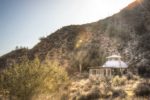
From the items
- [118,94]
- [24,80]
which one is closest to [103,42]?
[118,94]

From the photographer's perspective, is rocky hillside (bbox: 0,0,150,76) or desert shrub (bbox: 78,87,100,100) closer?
desert shrub (bbox: 78,87,100,100)

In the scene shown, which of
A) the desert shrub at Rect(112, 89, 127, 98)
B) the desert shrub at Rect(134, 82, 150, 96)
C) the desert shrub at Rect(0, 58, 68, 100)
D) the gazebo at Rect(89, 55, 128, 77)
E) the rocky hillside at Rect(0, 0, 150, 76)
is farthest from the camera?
the rocky hillside at Rect(0, 0, 150, 76)

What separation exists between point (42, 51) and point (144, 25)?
24.5 metres

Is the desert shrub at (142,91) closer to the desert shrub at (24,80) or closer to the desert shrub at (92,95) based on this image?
the desert shrub at (92,95)

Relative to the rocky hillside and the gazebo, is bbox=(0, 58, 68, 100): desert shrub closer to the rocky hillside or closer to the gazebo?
the gazebo

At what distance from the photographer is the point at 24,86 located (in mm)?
14359

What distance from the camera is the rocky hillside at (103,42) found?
173 ft

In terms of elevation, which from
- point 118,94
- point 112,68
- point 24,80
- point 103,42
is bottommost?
point 118,94

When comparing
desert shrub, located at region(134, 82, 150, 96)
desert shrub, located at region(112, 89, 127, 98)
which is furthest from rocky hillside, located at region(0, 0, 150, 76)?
desert shrub, located at region(112, 89, 127, 98)

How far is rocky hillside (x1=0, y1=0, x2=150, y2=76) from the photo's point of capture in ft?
173

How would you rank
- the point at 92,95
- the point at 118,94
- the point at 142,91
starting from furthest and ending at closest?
the point at 142,91 < the point at 118,94 < the point at 92,95

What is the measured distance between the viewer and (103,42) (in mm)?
62750

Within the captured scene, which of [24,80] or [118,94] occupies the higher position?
[24,80]

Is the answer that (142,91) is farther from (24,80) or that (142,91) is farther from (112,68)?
(112,68)
